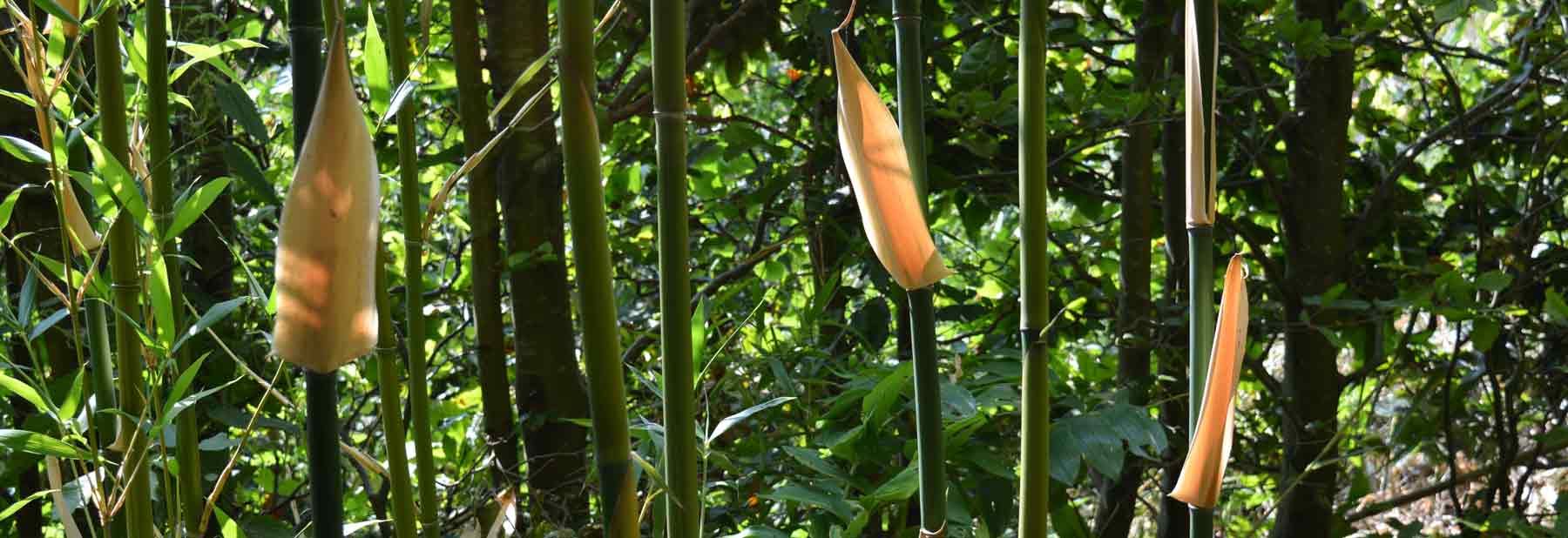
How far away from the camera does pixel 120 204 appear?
1.64 feet

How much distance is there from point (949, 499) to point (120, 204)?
1.82ft

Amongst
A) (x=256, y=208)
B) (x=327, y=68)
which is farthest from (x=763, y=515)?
(x=256, y=208)

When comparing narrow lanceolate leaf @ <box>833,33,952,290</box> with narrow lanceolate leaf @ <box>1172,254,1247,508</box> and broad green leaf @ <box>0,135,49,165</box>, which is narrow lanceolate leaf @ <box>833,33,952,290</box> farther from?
broad green leaf @ <box>0,135,49,165</box>

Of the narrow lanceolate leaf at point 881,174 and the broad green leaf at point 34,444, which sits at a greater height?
the narrow lanceolate leaf at point 881,174

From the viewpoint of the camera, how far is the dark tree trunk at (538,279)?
4.26 feet

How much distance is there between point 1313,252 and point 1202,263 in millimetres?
1272

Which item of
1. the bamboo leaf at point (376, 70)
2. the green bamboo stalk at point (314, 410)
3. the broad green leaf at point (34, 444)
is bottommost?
the broad green leaf at point (34, 444)

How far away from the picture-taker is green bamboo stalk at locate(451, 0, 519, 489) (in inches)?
53.3

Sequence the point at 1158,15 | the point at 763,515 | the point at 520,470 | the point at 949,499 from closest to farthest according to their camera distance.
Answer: the point at 949,499 → the point at 763,515 → the point at 1158,15 → the point at 520,470

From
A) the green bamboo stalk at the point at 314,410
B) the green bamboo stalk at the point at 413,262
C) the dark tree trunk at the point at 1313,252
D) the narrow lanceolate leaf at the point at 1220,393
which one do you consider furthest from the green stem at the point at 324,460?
the dark tree trunk at the point at 1313,252

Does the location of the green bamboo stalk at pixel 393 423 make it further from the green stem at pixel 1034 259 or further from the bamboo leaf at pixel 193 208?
the green stem at pixel 1034 259

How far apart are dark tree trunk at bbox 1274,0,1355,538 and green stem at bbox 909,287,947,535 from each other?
1.24 meters

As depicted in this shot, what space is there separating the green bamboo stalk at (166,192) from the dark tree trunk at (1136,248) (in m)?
1.09

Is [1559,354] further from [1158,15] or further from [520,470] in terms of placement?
[520,470]
